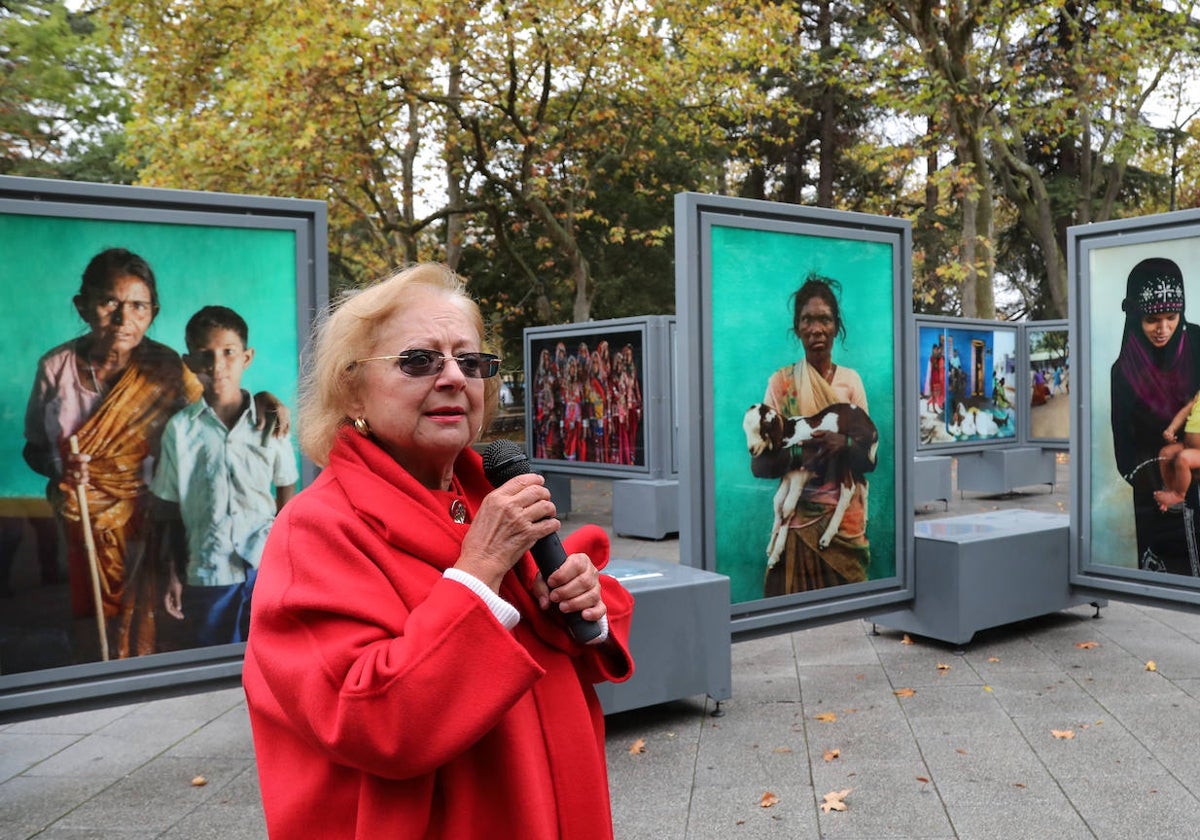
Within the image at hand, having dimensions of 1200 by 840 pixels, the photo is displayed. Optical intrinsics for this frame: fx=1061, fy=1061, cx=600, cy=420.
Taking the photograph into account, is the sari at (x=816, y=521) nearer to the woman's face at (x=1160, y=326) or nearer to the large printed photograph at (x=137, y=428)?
the woman's face at (x=1160, y=326)

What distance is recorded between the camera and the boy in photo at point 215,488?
187 inches

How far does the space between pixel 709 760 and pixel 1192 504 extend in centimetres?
358

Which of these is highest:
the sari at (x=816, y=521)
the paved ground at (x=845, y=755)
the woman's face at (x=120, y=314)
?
the woman's face at (x=120, y=314)

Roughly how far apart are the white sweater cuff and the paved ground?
8.85ft

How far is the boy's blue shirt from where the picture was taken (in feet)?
15.5

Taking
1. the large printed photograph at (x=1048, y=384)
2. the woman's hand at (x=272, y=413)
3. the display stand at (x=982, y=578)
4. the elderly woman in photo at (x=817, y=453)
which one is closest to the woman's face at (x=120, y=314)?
the woman's hand at (x=272, y=413)

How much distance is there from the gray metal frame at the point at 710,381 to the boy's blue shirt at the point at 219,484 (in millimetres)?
2106

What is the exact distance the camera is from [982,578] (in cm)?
683

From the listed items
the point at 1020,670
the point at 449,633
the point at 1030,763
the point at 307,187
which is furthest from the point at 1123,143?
the point at 449,633

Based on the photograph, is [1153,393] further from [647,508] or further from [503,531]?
[647,508]

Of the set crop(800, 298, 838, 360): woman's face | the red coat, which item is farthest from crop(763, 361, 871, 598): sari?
the red coat

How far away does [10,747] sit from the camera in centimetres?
535

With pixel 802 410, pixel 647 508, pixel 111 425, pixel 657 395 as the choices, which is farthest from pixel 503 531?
pixel 657 395

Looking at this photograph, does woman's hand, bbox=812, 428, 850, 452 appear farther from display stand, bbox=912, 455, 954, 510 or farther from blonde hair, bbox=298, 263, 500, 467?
display stand, bbox=912, 455, 954, 510
